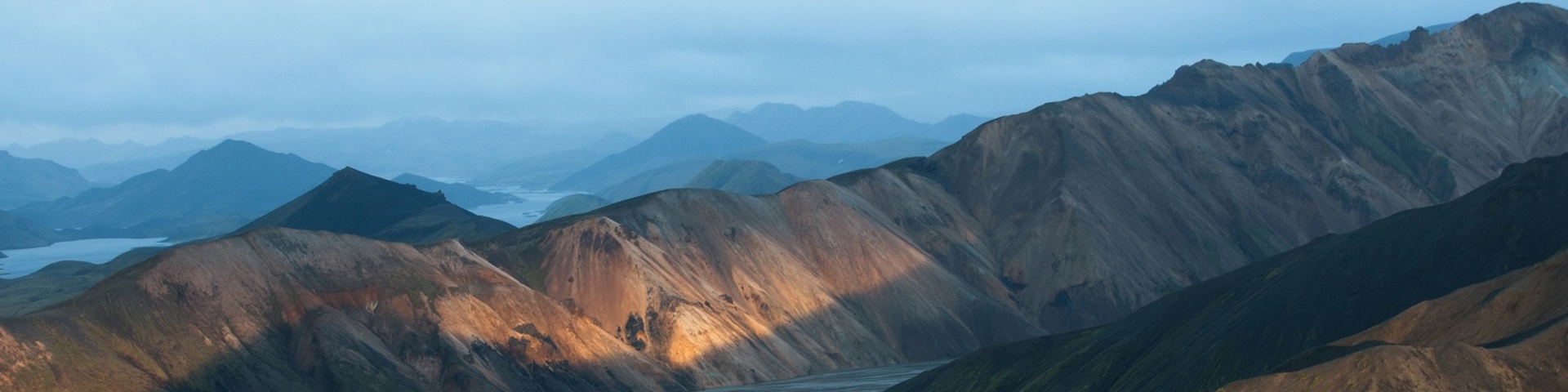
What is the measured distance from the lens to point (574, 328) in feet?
370

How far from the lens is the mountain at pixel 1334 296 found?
7488cm

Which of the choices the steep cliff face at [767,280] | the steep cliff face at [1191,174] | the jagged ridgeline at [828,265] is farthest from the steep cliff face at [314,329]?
the steep cliff face at [1191,174]

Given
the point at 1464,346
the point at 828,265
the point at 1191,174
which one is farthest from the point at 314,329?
the point at 1191,174

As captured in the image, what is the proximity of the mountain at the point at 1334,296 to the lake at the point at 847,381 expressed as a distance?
20486 mm

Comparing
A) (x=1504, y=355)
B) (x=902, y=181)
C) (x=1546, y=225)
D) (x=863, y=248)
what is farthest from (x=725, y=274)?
(x=1504, y=355)

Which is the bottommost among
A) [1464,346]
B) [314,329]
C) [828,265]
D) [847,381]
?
[847,381]

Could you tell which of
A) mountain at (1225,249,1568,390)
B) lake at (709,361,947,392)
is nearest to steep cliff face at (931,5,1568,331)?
lake at (709,361,947,392)

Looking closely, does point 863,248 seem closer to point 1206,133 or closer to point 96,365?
point 1206,133

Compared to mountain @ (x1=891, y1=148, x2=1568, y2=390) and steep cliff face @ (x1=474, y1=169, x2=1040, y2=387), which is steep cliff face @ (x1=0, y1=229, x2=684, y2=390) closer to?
steep cliff face @ (x1=474, y1=169, x2=1040, y2=387)

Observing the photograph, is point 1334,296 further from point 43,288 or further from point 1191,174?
point 43,288

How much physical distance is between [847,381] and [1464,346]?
5803 cm

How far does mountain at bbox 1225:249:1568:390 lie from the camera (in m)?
59.4

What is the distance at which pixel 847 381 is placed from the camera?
4498 inches

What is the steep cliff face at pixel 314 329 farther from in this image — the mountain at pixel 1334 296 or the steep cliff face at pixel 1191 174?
the steep cliff face at pixel 1191 174
